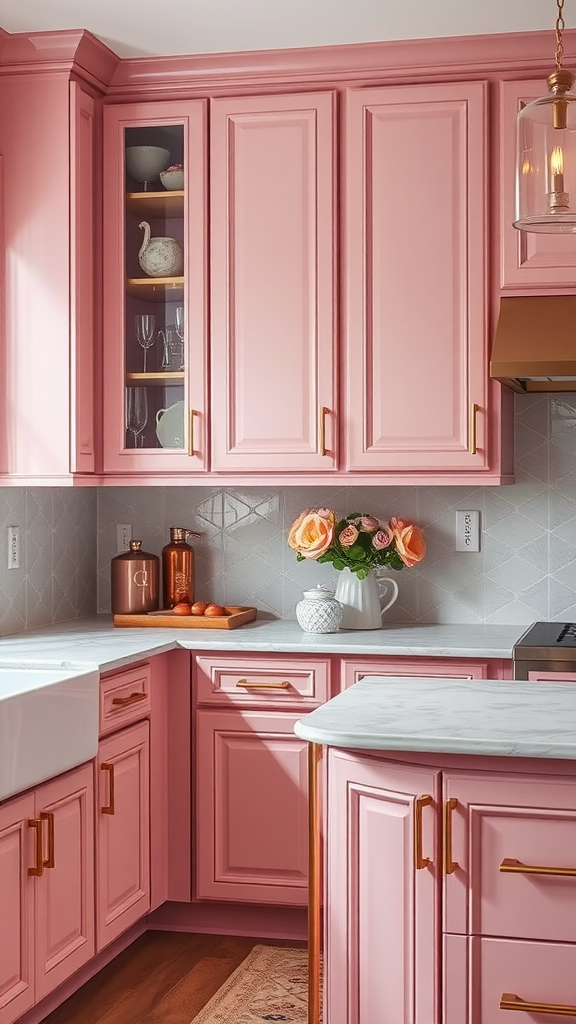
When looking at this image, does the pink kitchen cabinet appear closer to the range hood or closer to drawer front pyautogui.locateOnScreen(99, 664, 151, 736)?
the range hood

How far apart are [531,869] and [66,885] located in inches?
54.4

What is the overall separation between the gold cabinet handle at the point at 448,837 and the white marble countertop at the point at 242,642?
4.31 ft

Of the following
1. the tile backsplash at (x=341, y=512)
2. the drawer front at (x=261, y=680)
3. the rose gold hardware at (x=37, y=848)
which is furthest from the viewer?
the tile backsplash at (x=341, y=512)

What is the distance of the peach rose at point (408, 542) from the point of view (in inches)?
148

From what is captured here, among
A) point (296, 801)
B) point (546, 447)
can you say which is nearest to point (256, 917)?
point (296, 801)

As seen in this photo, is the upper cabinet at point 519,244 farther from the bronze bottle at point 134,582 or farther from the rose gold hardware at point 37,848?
the rose gold hardware at point 37,848

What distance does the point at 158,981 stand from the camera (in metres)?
3.26

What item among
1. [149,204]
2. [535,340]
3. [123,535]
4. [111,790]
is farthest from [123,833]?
[149,204]

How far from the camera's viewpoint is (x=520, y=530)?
3949 mm

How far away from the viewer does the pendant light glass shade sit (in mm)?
1828

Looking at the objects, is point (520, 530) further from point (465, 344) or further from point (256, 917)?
point (256, 917)

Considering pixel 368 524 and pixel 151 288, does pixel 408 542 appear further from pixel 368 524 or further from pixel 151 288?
pixel 151 288

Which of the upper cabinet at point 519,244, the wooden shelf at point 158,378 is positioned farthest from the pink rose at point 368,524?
the upper cabinet at point 519,244

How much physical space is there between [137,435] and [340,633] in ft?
2.93
